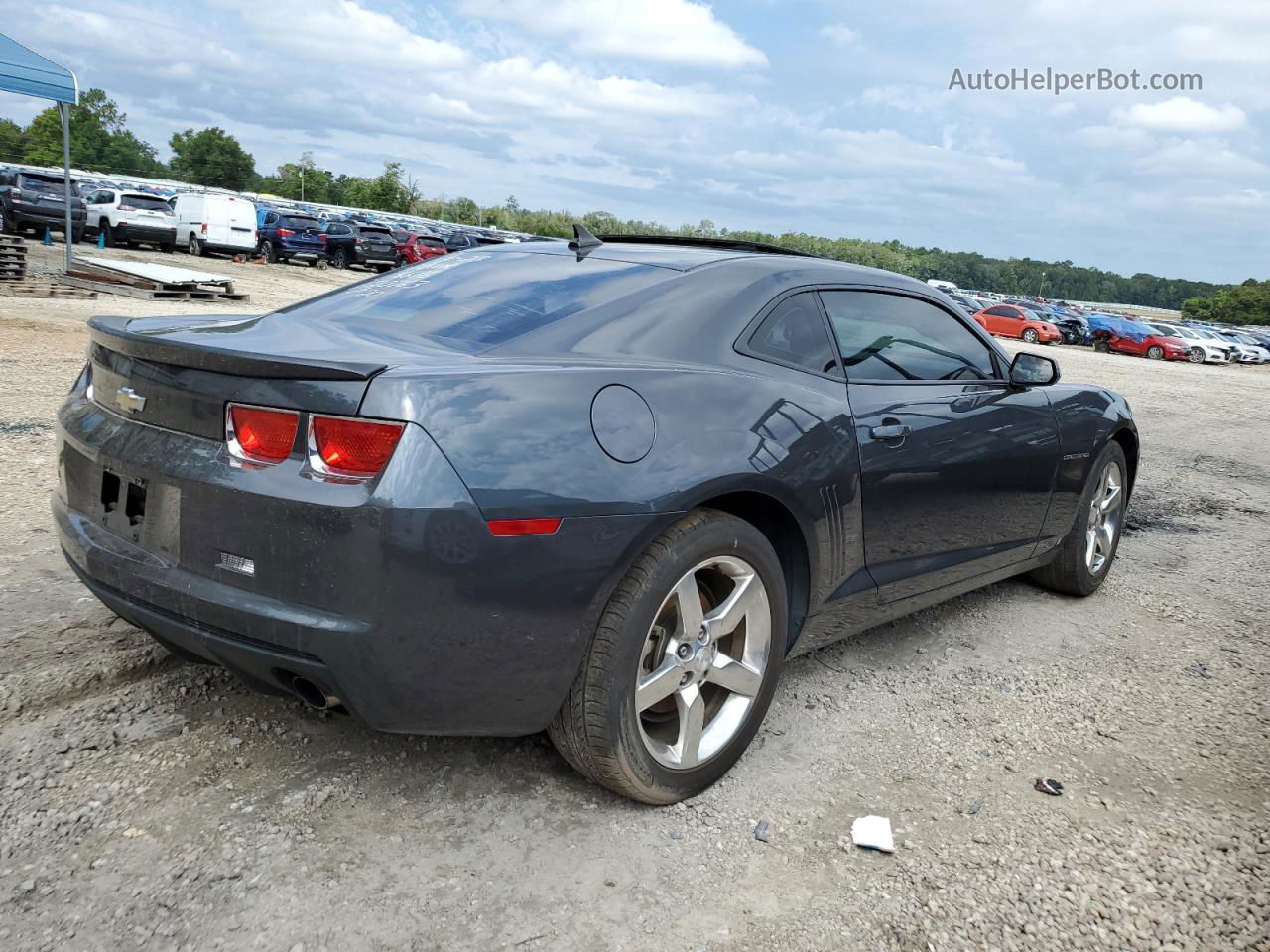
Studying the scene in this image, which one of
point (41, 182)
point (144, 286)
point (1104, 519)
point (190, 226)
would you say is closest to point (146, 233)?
point (190, 226)

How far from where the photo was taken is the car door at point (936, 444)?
3314mm

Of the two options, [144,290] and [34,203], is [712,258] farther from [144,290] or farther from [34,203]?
[34,203]

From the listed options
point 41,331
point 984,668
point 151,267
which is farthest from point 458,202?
point 984,668

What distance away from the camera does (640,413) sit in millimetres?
2537

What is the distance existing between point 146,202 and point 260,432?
2956cm

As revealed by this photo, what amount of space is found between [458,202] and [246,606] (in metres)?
103

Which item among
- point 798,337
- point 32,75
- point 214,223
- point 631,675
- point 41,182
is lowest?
point 631,675

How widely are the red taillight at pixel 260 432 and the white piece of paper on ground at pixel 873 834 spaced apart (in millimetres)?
1730

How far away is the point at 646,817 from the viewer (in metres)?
2.69

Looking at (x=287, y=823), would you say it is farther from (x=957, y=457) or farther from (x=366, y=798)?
(x=957, y=457)

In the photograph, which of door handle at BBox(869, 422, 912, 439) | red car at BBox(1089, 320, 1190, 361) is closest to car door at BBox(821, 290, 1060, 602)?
door handle at BBox(869, 422, 912, 439)

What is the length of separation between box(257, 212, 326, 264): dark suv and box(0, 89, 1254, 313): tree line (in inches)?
1283

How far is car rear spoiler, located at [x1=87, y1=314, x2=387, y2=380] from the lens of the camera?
2.24 metres

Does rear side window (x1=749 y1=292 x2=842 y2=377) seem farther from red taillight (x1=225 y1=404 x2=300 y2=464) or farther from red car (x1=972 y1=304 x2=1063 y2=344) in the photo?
red car (x1=972 y1=304 x2=1063 y2=344)
